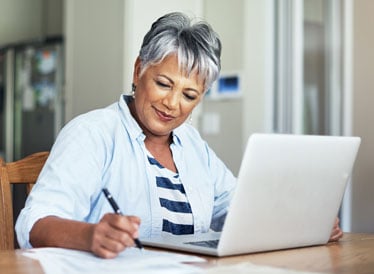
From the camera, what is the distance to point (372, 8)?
3.53m

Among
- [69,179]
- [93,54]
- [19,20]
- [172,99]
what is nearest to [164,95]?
[172,99]

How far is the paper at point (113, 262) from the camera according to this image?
115 cm

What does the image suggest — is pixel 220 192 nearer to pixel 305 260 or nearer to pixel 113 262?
pixel 305 260

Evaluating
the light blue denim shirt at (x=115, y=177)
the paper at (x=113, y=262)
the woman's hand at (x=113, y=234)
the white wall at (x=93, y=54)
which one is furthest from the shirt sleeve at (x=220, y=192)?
the white wall at (x=93, y=54)

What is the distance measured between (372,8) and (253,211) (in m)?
2.46

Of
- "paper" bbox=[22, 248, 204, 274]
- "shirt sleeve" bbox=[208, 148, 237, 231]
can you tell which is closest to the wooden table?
"paper" bbox=[22, 248, 204, 274]

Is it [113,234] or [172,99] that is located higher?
[172,99]

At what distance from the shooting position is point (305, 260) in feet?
4.44

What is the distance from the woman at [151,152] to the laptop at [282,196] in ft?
0.56

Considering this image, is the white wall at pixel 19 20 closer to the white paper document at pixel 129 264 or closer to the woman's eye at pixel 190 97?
the woman's eye at pixel 190 97

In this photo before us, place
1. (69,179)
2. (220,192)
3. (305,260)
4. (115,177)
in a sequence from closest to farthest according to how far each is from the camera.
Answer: (305,260) → (69,179) → (115,177) → (220,192)

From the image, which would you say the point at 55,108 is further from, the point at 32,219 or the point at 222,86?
the point at 32,219

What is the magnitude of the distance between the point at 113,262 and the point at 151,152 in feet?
2.00

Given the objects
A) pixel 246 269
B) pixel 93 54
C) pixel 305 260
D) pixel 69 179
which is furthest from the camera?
pixel 93 54
